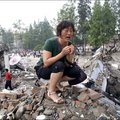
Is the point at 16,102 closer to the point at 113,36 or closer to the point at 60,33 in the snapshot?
the point at 60,33

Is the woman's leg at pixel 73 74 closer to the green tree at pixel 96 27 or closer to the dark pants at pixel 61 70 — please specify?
the dark pants at pixel 61 70

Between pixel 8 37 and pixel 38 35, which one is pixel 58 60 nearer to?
pixel 38 35

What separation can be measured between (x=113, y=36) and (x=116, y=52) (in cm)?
770

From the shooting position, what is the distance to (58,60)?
193 inches

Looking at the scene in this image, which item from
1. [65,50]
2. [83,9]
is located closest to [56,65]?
[65,50]

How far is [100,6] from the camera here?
3681 cm

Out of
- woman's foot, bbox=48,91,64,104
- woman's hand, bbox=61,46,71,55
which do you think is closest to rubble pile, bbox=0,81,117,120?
woman's foot, bbox=48,91,64,104

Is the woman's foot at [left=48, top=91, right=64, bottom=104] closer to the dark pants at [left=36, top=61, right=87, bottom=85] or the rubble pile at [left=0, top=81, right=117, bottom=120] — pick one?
the rubble pile at [left=0, top=81, right=117, bottom=120]

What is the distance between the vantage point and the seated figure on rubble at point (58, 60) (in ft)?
16.0

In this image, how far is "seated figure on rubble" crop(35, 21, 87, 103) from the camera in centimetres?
488

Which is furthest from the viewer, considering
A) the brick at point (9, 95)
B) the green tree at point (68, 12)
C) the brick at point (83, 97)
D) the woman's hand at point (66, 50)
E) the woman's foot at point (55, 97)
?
the green tree at point (68, 12)

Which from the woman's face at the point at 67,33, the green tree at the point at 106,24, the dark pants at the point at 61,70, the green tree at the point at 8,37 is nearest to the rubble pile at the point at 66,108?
the dark pants at the point at 61,70

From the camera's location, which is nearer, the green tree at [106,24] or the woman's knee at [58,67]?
the woman's knee at [58,67]

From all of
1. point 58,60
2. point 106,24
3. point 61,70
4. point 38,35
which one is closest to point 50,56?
point 58,60
